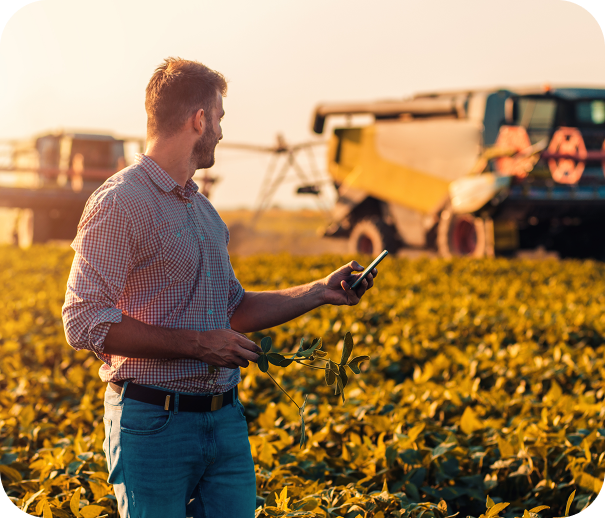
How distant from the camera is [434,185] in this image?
47.2 feet

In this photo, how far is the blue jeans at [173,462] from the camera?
6.68 ft

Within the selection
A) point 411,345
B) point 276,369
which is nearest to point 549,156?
point 411,345

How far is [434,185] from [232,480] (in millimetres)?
12765

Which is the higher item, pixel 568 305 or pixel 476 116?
pixel 476 116

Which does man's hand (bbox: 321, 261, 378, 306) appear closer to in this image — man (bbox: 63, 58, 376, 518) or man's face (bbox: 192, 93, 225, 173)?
man (bbox: 63, 58, 376, 518)

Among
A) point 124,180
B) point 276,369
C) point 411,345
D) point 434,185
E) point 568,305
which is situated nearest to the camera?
point 124,180

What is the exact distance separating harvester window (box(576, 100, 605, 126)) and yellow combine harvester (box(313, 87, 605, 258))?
2 centimetres

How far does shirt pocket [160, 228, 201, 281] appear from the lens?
208 centimetres

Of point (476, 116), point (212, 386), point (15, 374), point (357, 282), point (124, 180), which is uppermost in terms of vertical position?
point (476, 116)

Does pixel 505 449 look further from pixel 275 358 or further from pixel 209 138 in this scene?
pixel 209 138

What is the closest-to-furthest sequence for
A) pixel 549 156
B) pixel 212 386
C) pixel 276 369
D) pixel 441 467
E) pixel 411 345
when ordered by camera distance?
pixel 212 386 → pixel 441 467 → pixel 276 369 → pixel 411 345 → pixel 549 156

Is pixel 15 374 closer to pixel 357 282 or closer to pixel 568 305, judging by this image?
pixel 357 282

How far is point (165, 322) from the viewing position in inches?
82.4

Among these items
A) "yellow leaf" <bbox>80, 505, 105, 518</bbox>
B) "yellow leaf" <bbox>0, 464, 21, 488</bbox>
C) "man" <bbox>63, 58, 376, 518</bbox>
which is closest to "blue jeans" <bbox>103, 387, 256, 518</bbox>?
"man" <bbox>63, 58, 376, 518</bbox>
